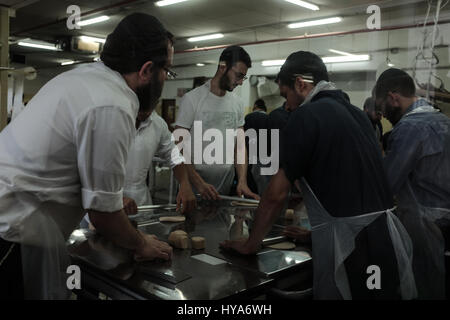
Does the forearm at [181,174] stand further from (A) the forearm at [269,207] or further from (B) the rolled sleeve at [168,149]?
(A) the forearm at [269,207]

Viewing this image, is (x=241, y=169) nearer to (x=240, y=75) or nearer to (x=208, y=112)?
(x=208, y=112)

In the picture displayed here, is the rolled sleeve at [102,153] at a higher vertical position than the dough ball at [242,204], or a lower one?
higher

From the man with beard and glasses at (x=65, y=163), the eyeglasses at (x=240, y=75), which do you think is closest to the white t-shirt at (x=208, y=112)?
the eyeglasses at (x=240, y=75)

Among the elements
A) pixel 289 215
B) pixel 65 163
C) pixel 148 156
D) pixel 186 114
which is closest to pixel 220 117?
pixel 186 114

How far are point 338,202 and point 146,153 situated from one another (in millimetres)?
957

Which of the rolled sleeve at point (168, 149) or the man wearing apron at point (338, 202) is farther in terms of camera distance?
the rolled sleeve at point (168, 149)

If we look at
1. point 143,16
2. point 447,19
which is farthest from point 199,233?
point 447,19

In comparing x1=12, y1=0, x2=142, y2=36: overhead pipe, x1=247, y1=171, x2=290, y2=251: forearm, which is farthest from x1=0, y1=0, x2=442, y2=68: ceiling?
x1=247, y1=171, x2=290, y2=251: forearm

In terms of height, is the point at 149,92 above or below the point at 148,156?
above

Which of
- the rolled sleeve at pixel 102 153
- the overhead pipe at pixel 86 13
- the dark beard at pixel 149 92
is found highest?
the overhead pipe at pixel 86 13

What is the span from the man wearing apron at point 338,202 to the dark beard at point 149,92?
0.37 m

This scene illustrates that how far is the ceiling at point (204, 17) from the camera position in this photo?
1.44m

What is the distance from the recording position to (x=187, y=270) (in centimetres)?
89

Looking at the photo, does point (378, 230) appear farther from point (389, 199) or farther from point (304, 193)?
point (304, 193)
